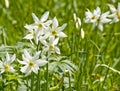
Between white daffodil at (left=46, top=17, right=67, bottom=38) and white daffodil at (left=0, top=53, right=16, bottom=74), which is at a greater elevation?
white daffodil at (left=46, top=17, right=67, bottom=38)

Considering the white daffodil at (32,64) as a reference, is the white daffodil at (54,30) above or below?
above

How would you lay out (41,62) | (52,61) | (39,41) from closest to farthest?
(41,62)
(39,41)
(52,61)

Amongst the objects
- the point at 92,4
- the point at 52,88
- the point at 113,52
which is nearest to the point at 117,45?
the point at 113,52

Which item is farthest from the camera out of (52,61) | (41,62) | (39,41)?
(52,61)

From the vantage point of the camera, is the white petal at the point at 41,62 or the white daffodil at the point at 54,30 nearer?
the white petal at the point at 41,62

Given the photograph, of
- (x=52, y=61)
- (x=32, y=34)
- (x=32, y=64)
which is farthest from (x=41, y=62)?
(x=52, y=61)

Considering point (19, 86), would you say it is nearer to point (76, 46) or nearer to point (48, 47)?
point (48, 47)

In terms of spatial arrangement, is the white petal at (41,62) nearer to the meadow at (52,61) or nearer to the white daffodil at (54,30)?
the meadow at (52,61)

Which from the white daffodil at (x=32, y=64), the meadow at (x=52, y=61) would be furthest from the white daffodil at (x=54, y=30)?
the white daffodil at (x=32, y=64)

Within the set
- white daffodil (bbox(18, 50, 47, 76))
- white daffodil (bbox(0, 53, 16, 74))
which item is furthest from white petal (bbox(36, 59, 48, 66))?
white daffodil (bbox(0, 53, 16, 74))

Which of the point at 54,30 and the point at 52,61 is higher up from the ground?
the point at 54,30

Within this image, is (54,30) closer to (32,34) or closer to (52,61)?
(32,34)

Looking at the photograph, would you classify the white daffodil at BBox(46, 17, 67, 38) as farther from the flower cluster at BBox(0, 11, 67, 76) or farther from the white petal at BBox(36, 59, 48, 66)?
the white petal at BBox(36, 59, 48, 66)
